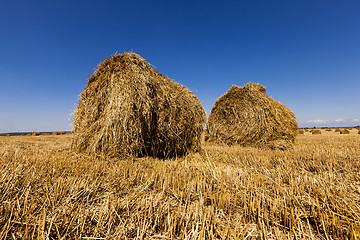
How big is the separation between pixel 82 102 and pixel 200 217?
4143 mm

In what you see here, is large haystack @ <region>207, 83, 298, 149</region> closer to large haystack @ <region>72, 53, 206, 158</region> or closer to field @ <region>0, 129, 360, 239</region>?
large haystack @ <region>72, 53, 206, 158</region>

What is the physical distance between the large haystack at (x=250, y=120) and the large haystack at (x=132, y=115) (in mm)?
2326

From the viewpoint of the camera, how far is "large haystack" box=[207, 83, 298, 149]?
5098 mm

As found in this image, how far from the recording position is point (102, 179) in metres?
1.98

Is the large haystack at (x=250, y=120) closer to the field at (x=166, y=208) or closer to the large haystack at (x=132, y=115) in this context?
the large haystack at (x=132, y=115)

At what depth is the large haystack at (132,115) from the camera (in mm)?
3162

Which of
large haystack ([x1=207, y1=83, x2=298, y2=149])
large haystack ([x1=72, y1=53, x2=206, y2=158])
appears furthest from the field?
large haystack ([x1=207, y1=83, x2=298, y2=149])

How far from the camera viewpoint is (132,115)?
315 cm

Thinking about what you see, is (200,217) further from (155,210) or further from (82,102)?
(82,102)

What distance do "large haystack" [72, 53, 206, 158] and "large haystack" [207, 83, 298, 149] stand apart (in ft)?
7.63

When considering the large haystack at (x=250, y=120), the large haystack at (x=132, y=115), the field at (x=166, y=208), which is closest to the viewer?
the field at (x=166, y=208)

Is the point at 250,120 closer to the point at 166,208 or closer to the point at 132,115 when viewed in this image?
the point at 132,115

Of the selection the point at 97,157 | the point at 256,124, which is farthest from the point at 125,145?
the point at 256,124

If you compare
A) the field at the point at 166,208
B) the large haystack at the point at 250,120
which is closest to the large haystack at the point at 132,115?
the field at the point at 166,208
